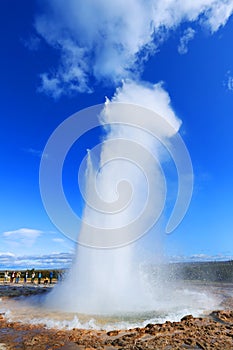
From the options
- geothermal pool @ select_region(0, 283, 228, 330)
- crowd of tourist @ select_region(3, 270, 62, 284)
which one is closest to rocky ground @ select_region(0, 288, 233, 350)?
geothermal pool @ select_region(0, 283, 228, 330)

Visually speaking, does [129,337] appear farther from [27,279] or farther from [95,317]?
[27,279]

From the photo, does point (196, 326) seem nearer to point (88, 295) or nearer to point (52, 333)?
point (52, 333)

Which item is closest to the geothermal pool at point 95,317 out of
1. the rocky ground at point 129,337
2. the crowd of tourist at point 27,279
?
the rocky ground at point 129,337

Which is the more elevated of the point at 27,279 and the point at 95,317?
the point at 27,279

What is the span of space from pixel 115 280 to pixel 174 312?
18.5ft

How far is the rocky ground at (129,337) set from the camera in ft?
32.0

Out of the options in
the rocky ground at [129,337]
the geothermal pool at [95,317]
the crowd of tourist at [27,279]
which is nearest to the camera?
the rocky ground at [129,337]

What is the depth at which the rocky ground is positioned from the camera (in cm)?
975

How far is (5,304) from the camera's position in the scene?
19844 millimetres

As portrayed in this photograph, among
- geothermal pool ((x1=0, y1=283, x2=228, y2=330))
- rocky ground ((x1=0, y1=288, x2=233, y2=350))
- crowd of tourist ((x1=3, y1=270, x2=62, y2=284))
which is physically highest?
crowd of tourist ((x1=3, y1=270, x2=62, y2=284))

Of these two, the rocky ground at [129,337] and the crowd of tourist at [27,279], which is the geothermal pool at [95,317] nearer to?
the rocky ground at [129,337]

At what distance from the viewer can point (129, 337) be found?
Result: 10695 millimetres

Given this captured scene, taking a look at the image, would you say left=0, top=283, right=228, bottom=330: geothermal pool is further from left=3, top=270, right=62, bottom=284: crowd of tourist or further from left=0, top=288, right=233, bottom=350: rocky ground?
left=3, top=270, right=62, bottom=284: crowd of tourist

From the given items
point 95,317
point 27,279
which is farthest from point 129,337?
point 27,279
